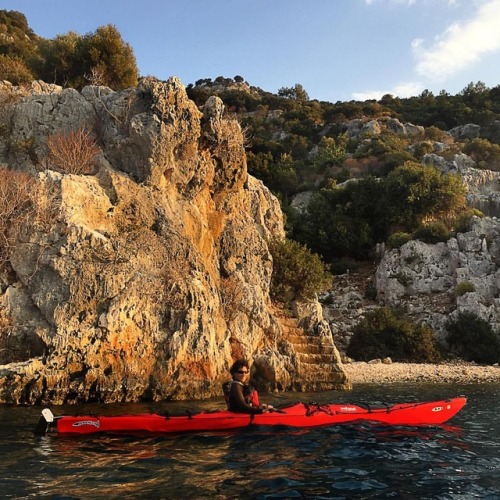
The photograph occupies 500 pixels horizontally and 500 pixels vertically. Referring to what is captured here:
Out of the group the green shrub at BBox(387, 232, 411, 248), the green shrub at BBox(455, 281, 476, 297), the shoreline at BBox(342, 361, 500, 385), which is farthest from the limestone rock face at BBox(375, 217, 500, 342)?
the shoreline at BBox(342, 361, 500, 385)

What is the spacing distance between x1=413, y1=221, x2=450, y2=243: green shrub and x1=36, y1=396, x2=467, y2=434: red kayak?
20066mm

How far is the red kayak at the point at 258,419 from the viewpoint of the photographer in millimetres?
9073

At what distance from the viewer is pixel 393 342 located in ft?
74.3

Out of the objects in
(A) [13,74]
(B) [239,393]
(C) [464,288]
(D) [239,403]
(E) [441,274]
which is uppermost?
(A) [13,74]

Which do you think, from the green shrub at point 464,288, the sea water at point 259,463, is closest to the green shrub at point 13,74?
the sea water at point 259,463

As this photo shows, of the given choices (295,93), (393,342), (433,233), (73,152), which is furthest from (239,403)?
(295,93)

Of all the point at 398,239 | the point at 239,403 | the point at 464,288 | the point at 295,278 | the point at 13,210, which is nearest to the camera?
the point at 239,403

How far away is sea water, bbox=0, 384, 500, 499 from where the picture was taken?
6.23 meters

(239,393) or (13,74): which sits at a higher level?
(13,74)

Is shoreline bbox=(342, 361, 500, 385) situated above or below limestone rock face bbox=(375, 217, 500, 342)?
below

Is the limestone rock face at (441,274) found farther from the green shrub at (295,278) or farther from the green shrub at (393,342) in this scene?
the green shrub at (295,278)

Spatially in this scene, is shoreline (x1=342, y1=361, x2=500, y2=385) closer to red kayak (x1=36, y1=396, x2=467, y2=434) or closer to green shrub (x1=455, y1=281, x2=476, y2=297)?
green shrub (x1=455, y1=281, x2=476, y2=297)

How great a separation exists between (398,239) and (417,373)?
1311 centimetres

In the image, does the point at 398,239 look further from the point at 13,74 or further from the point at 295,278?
the point at 13,74
